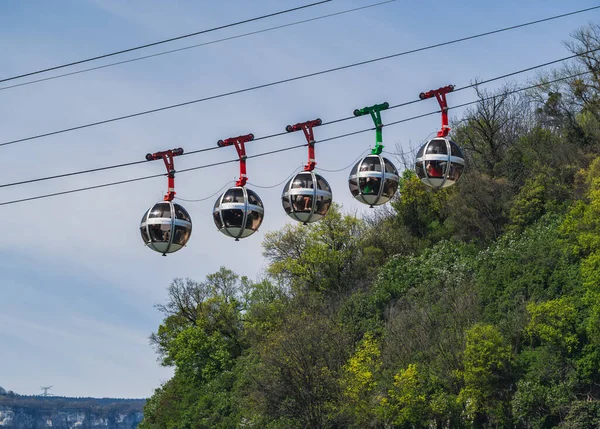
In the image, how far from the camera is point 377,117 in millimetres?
25891

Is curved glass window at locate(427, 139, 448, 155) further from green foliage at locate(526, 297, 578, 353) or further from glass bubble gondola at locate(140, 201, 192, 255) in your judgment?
green foliage at locate(526, 297, 578, 353)

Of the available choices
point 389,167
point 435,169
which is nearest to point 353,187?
point 389,167

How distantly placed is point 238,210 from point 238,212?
0.05 metres

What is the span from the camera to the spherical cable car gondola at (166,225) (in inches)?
1027

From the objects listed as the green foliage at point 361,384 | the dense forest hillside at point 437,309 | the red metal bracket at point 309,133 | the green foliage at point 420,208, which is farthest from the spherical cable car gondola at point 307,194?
the green foliage at point 420,208

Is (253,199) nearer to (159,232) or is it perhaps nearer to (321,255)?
(159,232)

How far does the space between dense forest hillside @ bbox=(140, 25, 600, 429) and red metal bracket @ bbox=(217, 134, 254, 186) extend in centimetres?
1964

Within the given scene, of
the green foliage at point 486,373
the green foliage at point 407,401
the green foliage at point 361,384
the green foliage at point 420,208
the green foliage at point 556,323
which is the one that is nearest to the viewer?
the green foliage at point 556,323

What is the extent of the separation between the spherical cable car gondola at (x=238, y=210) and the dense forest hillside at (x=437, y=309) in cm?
2008

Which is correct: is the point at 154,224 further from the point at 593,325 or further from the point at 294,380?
the point at 294,380

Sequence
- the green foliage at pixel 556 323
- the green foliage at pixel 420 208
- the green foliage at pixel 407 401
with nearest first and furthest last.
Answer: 1. the green foliage at pixel 556 323
2. the green foliage at pixel 407 401
3. the green foliage at pixel 420 208

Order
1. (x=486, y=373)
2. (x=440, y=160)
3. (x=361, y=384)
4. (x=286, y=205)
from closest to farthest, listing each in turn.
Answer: (x=440, y=160) → (x=286, y=205) → (x=486, y=373) → (x=361, y=384)

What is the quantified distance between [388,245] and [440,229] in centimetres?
411

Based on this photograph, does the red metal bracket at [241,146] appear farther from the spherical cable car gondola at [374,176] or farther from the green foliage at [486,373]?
the green foliage at [486,373]
